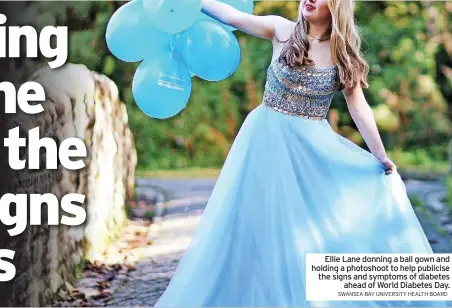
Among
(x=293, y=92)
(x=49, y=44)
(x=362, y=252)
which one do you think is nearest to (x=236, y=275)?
(x=362, y=252)

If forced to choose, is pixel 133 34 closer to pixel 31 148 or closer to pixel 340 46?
pixel 31 148

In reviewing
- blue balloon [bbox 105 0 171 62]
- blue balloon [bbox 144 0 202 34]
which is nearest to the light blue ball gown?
blue balloon [bbox 144 0 202 34]

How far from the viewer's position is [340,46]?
2.76 meters

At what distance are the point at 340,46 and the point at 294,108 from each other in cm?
Answer: 29

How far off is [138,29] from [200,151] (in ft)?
16.6

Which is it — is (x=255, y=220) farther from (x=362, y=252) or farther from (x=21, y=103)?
(x=21, y=103)

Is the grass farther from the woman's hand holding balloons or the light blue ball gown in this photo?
the light blue ball gown

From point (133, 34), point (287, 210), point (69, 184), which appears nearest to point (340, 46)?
point (287, 210)

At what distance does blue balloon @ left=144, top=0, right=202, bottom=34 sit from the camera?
281 centimetres

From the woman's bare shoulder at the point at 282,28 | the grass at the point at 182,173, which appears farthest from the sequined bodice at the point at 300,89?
the grass at the point at 182,173

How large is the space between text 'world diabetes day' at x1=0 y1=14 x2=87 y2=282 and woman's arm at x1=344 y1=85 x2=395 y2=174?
127 cm

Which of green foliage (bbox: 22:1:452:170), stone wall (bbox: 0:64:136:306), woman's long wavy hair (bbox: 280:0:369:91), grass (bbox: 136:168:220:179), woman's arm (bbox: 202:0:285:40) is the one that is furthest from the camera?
green foliage (bbox: 22:1:452:170)

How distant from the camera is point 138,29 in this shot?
9.69 feet

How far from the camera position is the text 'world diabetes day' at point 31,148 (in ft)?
9.95
